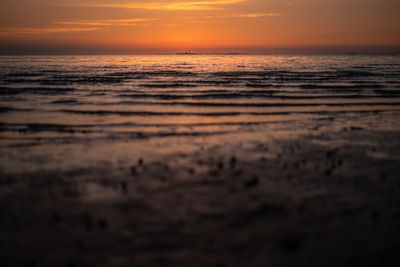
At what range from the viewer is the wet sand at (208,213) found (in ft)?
14.6

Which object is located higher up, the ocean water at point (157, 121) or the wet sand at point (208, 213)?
the ocean water at point (157, 121)

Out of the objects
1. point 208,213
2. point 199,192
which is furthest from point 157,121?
point 208,213

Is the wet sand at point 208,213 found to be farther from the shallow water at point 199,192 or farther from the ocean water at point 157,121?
the ocean water at point 157,121

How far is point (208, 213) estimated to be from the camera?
18.4 ft

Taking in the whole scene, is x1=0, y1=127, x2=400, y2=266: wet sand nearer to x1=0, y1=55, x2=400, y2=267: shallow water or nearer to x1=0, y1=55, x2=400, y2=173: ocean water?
x1=0, y1=55, x2=400, y2=267: shallow water

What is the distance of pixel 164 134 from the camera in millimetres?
11812

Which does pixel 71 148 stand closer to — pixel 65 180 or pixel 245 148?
pixel 65 180

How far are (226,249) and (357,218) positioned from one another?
2.59 m

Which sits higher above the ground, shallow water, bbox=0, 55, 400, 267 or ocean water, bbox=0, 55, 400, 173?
ocean water, bbox=0, 55, 400, 173

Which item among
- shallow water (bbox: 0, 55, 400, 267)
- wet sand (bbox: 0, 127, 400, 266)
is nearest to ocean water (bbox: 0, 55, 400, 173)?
shallow water (bbox: 0, 55, 400, 267)

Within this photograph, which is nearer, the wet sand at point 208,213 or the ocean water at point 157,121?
the wet sand at point 208,213

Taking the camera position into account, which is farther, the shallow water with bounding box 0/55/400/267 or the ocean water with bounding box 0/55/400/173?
the ocean water with bounding box 0/55/400/173

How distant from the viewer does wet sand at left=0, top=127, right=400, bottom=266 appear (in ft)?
14.6

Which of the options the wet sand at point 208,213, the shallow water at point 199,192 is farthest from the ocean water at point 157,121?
the wet sand at point 208,213
